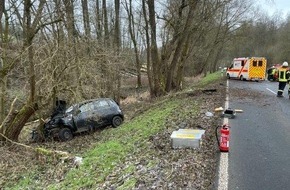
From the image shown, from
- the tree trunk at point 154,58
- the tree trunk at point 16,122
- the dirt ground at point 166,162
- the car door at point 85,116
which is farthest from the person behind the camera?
the tree trunk at point 154,58

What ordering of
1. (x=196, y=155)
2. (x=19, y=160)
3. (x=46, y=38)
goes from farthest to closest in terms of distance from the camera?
(x=46, y=38) → (x=19, y=160) → (x=196, y=155)

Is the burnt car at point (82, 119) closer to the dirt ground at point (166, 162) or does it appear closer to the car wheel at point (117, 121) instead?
the car wheel at point (117, 121)

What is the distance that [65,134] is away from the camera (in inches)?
599

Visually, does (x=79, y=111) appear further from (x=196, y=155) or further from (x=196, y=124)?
(x=196, y=155)

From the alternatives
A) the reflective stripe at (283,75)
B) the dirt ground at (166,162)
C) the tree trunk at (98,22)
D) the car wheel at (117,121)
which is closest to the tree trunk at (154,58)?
the tree trunk at (98,22)

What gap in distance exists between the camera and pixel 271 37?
64.1 metres

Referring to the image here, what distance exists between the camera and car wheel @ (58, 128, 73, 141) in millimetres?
15078

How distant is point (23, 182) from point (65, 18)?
373 inches

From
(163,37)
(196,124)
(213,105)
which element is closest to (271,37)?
(163,37)

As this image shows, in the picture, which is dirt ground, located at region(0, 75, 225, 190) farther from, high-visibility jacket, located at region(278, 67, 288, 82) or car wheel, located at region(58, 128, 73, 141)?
high-visibility jacket, located at region(278, 67, 288, 82)

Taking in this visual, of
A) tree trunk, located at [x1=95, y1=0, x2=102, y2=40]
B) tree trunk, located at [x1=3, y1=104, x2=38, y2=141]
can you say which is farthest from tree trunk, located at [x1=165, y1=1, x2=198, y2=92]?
tree trunk, located at [x1=3, y1=104, x2=38, y2=141]

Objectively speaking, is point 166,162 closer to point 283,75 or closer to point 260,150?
point 260,150

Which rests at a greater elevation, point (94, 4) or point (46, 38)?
point (94, 4)

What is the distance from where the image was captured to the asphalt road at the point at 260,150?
568 centimetres
